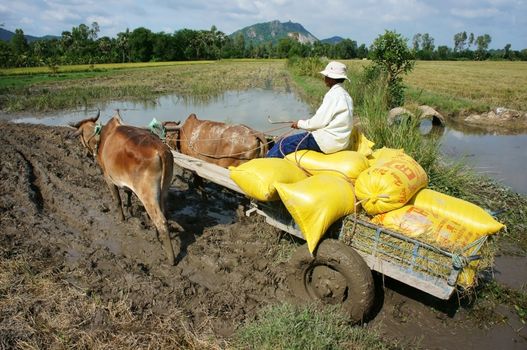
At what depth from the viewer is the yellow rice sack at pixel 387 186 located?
337 cm

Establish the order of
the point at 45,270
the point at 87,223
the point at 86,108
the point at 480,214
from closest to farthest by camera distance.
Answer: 1. the point at 480,214
2. the point at 45,270
3. the point at 87,223
4. the point at 86,108

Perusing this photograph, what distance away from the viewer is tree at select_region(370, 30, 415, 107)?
11.7 m

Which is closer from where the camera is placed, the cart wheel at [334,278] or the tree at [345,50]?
the cart wheel at [334,278]

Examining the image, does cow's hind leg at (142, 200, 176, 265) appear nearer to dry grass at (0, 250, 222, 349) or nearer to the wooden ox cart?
dry grass at (0, 250, 222, 349)

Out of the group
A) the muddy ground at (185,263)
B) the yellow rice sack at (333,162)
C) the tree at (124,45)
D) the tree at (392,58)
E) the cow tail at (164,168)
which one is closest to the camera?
the muddy ground at (185,263)

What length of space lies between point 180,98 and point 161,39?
61943 mm

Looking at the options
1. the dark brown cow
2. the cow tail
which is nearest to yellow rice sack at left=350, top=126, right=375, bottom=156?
the dark brown cow

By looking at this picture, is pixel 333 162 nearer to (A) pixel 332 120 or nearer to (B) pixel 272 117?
(A) pixel 332 120

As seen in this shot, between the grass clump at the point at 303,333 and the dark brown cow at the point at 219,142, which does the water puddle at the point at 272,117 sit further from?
the grass clump at the point at 303,333

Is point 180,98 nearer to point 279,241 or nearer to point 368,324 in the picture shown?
point 279,241

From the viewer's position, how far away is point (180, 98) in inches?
813

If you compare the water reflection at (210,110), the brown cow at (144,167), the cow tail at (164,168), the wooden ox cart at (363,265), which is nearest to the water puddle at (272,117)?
the water reflection at (210,110)

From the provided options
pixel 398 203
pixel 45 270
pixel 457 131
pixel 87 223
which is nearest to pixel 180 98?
pixel 457 131

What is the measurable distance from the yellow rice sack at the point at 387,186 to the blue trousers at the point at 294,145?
3.14ft
